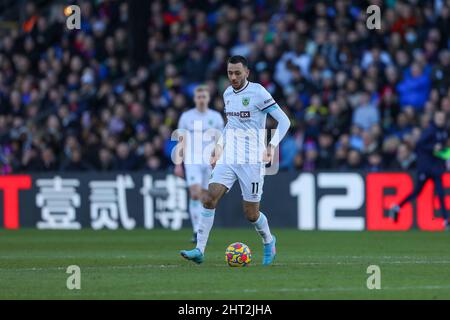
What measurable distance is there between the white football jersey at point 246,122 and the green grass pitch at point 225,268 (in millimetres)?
1305

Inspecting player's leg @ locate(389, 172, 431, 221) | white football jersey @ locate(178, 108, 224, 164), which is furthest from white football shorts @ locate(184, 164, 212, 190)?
player's leg @ locate(389, 172, 431, 221)

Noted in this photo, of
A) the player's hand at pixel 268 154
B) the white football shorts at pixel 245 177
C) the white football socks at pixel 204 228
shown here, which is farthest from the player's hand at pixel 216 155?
the player's hand at pixel 268 154

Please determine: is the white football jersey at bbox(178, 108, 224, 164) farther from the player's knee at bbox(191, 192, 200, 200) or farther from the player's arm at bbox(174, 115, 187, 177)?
the player's knee at bbox(191, 192, 200, 200)

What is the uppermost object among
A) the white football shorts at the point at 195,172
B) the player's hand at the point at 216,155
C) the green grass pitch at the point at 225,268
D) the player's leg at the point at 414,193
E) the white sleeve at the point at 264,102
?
the white sleeve at the point at 264,102

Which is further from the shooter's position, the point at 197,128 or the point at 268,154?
the point at 197,128

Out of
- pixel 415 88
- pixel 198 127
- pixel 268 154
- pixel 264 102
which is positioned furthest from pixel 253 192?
pixel 415 88

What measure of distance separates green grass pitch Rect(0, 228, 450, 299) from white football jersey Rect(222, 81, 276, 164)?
130cm

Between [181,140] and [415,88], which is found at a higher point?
[415,88]

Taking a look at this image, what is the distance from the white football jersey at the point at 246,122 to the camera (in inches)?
547

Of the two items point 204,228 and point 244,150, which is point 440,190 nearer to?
point 244,150

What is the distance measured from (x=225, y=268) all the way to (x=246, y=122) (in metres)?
1.74

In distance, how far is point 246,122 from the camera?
14000 millimetres

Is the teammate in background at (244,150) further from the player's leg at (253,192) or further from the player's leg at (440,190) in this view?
the player's leg at (440,190)
